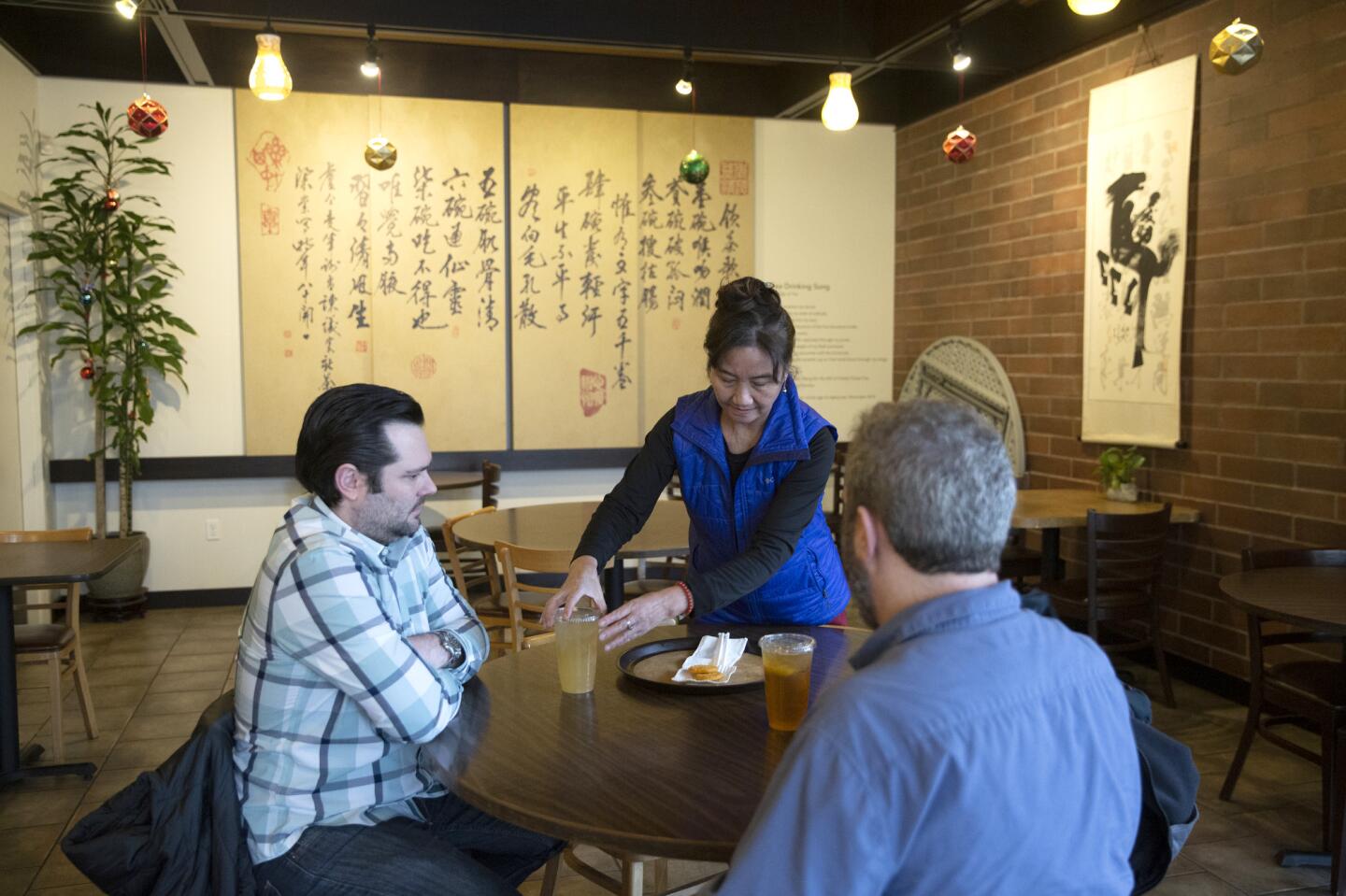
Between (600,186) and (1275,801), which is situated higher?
(600,186)

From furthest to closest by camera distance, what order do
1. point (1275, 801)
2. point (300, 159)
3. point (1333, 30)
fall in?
point (300, 159)
point (1333, 30)
point (1275, 801)

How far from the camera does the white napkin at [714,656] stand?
1845 mm

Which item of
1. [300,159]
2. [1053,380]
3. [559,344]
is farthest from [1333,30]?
[300,159]

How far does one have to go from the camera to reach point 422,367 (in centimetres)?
605

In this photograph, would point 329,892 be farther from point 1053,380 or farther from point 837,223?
point 837,223

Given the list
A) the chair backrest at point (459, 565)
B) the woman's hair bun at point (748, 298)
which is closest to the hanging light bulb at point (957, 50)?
the chair backrest at point (459, 565)

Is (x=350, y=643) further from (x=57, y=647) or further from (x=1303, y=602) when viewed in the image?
(x=57, y=647)

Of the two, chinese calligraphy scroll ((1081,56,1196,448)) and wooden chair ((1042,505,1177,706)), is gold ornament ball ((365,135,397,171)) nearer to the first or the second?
chinese calligraphy scroll ((1081,56,1196,448))

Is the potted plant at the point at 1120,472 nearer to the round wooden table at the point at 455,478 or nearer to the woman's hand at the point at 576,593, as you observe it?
the round wooden table at the point at 455,478

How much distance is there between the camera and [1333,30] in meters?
3.77

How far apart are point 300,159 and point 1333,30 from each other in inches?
190

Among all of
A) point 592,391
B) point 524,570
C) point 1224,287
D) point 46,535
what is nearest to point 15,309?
point 46,535

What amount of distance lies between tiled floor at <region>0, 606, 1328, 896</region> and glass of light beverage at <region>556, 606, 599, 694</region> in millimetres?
1270

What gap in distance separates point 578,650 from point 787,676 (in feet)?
1.24
